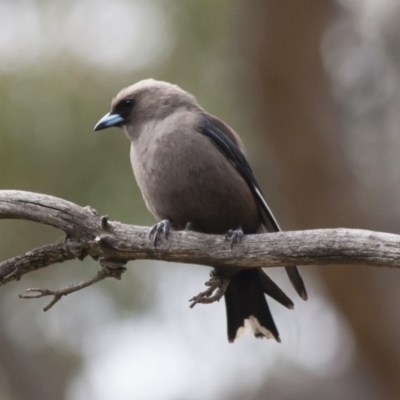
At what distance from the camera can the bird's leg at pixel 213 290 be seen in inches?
175

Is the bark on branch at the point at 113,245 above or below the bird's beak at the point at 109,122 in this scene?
below

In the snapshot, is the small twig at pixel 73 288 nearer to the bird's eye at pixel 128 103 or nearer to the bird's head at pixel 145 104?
the bird's head at pixel 145 104

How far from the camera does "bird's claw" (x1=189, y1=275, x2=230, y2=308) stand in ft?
14.5

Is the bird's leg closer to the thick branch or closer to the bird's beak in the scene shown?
the thick branch

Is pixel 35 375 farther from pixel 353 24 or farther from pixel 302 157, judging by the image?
pixel 353 24

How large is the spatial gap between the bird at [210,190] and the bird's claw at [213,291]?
1.01 ft

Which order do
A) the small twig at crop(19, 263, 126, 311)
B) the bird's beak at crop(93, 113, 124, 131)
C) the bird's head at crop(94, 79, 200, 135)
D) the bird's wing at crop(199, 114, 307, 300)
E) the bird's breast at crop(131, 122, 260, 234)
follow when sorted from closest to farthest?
1. the small twig at crop(19, 263, 126, 311)
2. the bird's breast at crop(131, 122, 260, 234)
3. the bird's wing at crop(199, 114, 307, 300)
4. the bird's head at crop(94, 79, 200, 135)
5. the bird's beak at crop(93, 113, 124, 131)

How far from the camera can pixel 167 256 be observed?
4.52m

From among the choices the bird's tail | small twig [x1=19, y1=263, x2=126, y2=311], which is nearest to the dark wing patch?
the bird's tail

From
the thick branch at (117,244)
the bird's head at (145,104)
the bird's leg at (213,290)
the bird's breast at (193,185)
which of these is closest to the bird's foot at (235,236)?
the thick branch at (117,244)

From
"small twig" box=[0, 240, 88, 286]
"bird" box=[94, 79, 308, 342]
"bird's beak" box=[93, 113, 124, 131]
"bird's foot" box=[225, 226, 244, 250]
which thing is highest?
"bird's beak" box=[93, 113, 124, 131]

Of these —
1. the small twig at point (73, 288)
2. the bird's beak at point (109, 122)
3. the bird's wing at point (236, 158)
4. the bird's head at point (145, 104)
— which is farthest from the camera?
the bird's beak at point (109, 122)

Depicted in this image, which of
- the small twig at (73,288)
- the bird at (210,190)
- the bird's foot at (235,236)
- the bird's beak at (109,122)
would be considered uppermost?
the bird's beak at (109,122)

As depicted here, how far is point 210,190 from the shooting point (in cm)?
504
